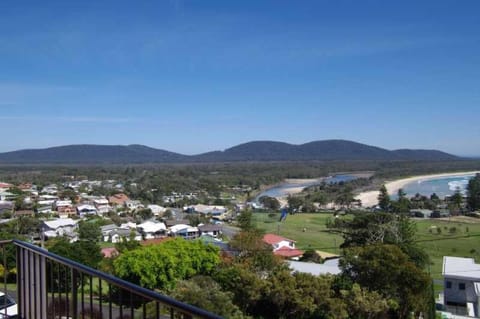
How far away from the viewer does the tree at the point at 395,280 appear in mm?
12258

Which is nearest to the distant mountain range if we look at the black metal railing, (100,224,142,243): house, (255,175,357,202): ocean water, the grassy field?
(255,175,357,202): ocean water

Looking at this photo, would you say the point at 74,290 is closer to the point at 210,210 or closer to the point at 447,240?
the point at 447,240

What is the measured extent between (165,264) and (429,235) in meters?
22.6

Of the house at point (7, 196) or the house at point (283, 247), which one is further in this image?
the house at point (7, 196)

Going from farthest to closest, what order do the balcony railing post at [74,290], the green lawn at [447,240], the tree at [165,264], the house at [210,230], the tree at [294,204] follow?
the tree at [294,204], the house at [210,230], the green lawn at [447,240], the tree at [165,264], the balcony railing post at [74,290]

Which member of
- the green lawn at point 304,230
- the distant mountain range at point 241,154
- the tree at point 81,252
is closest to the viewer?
the tree at point 81,252

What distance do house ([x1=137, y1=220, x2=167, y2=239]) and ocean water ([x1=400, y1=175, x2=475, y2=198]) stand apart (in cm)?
3355

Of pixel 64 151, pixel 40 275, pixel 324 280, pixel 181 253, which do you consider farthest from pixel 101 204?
pixel 64 151

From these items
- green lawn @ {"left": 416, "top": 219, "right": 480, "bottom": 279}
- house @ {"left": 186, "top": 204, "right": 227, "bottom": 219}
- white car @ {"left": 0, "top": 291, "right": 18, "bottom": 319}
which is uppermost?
white car @ {"left": 0, "top": 291, "right": 18, "bottom": 319}

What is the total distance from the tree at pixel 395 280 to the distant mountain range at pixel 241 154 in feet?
433

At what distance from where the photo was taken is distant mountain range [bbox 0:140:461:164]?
149125 mm

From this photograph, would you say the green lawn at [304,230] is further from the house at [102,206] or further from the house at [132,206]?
the house at [102,206]

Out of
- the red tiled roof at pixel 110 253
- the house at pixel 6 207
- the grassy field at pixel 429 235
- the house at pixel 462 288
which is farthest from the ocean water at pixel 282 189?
the house at pixel 462 288

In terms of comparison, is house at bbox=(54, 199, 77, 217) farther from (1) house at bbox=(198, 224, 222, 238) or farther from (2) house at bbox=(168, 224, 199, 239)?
(1) house at bbox=(198, 224, 222, 238)
